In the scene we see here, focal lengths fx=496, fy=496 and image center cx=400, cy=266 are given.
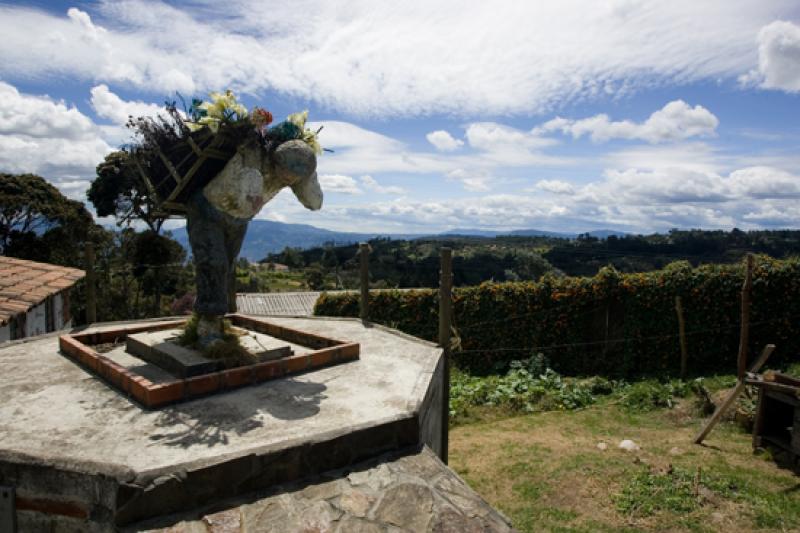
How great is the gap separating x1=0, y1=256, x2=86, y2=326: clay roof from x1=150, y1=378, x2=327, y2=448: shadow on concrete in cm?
478

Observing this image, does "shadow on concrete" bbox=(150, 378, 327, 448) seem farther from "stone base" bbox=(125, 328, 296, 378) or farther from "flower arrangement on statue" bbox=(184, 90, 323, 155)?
"flower arrangement on statue" bbox=(184, 90, 323, 155)

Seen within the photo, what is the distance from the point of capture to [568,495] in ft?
19.5

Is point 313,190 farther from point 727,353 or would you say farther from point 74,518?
point 727,353

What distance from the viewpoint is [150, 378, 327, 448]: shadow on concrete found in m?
3.21

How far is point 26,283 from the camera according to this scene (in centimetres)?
873

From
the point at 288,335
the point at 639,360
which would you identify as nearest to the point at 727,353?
the point at 639,360

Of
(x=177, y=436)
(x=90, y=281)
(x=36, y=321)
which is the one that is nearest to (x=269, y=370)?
(x=177, y=436)

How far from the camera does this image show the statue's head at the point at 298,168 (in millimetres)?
4422

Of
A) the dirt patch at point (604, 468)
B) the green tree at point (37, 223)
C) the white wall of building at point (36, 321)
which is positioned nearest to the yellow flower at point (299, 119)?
the dirt patch at point (604, 468)

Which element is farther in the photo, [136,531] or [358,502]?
[358,502]

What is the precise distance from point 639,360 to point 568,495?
7.53 m

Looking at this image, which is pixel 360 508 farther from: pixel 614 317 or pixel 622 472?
pixel 614 317

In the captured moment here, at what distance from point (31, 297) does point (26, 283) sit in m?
1.00

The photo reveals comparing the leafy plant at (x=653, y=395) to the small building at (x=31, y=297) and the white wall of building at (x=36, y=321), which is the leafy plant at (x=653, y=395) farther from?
the white wall of building at (x=36, y=321)
